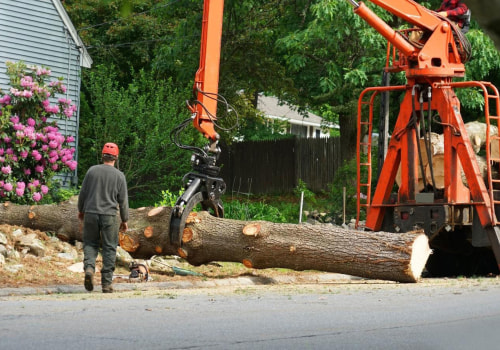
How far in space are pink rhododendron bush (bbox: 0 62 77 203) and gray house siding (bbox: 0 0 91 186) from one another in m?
1.92

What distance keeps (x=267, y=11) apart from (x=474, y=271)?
13.6m

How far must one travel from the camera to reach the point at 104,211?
404 inches

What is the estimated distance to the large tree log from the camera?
1083cm

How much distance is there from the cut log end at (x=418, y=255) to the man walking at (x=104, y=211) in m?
3.78

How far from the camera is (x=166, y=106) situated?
23.8 m

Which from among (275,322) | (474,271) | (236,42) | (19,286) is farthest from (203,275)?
(236,42)

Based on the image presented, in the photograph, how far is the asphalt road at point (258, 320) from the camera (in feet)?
18.3

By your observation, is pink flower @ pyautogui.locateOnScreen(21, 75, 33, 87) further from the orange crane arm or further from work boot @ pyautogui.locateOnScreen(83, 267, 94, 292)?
work boot @ pyautogui.locateOnScreen(83, 267, 94, 292)

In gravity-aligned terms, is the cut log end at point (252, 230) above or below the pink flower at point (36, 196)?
above

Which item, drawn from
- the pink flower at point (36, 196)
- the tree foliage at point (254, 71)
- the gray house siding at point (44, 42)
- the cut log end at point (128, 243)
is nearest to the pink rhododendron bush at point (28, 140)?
the pink flower at point (36, 196)

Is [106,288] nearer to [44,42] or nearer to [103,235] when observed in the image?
[103,235]

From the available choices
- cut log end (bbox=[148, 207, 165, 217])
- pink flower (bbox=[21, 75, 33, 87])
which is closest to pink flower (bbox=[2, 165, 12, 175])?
pink flower (bbox=[21, 75, 33, 87])

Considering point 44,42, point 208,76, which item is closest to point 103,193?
point 208,76

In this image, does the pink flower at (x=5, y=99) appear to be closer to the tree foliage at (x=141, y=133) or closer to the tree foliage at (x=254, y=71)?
the tree foliage at (x=141, y=133)
